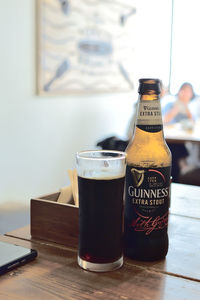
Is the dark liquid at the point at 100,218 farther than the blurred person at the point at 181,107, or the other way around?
the blurred person at the point at 181,107

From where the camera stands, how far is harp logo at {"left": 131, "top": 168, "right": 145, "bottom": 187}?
2.35 ft

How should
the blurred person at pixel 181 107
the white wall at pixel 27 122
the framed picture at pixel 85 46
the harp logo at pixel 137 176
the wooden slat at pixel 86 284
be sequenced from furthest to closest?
1. the blurred person at pixel 181 107
2. the framed picture at pixel 85 46
3. the white wall at pixel 27 122
4. the harp logo at pixel 137 176
5. the wooden slat at pixel 86 284

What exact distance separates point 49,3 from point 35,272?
2.78 m

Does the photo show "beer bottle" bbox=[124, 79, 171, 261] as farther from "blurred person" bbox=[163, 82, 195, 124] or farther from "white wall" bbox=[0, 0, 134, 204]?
"blurred person" bbox=[163, 82, 195, 124]

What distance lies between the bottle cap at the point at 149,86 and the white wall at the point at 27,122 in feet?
7.22

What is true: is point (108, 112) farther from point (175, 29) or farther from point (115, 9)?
point (175, 29)

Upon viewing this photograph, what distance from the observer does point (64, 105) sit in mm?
3418

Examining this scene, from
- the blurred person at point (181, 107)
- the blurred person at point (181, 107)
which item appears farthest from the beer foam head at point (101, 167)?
the blurred person at point (181, 107)

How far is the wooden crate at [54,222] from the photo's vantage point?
2.75 feet

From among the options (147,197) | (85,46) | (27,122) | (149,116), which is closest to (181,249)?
(147,197)

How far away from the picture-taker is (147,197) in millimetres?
717

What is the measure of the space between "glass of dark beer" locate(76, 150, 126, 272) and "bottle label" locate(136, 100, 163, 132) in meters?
0.08

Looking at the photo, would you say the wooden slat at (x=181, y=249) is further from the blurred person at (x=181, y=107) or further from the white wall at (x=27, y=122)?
the blurred person at (x=181, y=107)

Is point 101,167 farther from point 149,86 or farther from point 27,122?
point 27,122
